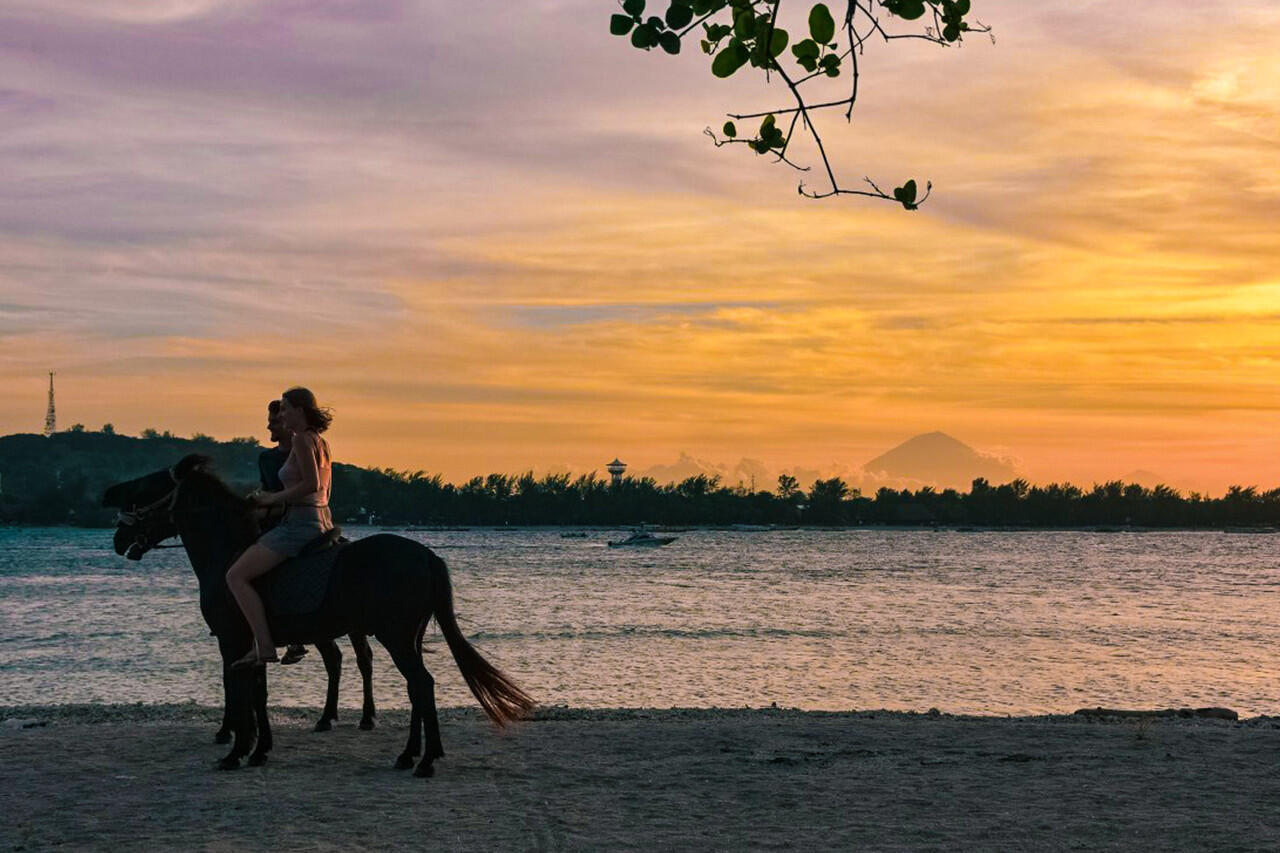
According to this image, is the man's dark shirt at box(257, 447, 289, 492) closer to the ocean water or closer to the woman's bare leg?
the woman's bare leg

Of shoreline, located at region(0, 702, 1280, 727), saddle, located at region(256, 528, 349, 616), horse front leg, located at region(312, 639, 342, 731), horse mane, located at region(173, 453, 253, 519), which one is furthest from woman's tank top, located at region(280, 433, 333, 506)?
shoreline, located at region(0, 702, 1280, 727)

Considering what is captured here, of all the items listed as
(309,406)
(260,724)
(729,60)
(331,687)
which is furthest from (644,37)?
(331,687)

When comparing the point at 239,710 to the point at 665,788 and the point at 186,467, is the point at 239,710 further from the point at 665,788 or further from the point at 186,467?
the point at 665,788

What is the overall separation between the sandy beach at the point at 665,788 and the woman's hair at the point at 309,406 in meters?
2.78

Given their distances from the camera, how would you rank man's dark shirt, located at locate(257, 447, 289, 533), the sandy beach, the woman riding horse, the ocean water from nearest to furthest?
1. the sandy beach
2. the woman riding horse
3. man's dark shirt, located at locate(257, 447, 289, 533)
4. the ocean water

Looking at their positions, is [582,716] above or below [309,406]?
below

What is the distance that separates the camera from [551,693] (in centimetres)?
2211

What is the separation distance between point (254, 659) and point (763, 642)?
24.4m

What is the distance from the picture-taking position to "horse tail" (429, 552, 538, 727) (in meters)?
10.1

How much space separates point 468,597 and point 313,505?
158 feet

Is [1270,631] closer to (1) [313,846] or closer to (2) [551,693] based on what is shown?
(2) [551,693]

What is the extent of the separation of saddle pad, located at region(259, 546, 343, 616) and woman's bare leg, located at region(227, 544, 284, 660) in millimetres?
106

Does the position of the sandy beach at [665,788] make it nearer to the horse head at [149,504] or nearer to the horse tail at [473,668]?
the horse tail at [473,668]

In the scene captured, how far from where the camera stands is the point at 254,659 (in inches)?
397
